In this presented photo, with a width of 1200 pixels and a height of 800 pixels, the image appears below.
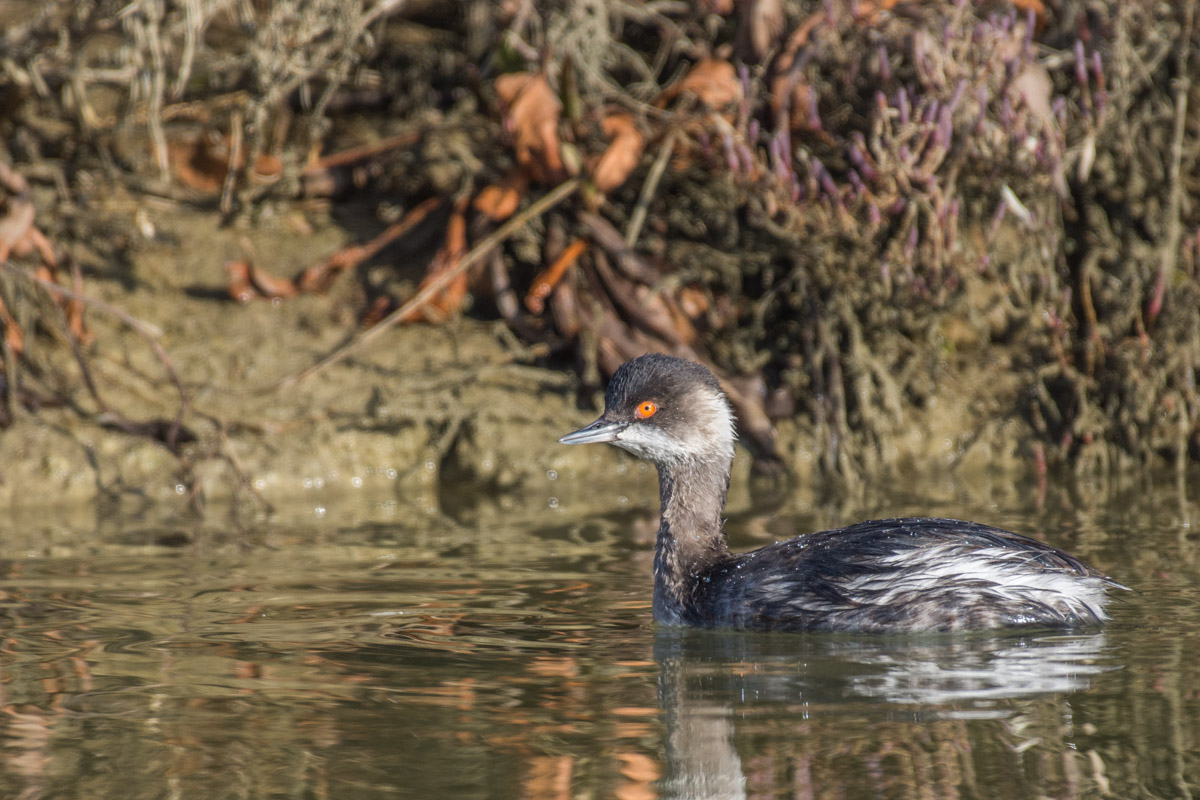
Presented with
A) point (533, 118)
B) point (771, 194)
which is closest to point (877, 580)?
point (771, 194)

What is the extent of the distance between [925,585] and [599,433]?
1.34 meters

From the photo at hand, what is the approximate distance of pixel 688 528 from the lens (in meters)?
5.53

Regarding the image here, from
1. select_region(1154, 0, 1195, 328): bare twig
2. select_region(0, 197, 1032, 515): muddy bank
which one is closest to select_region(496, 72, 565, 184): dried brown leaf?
select_region(0, 197, 1032, 515): muddy bank

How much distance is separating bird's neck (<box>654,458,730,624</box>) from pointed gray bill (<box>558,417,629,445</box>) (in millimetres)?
243

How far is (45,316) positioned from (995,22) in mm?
5144

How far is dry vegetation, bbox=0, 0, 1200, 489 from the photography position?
7855 millimetres

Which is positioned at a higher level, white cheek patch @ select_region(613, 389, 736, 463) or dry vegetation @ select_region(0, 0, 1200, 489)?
dry vegetation @ select_region(0, 0, 1200, 489)

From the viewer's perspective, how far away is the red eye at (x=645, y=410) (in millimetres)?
5594

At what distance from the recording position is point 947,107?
7.47 meters

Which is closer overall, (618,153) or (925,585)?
(925,585)

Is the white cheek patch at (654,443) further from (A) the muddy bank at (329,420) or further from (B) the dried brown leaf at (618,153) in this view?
(B) the dried brown leaf at (618,153)

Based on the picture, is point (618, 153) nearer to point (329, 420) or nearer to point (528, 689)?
point (329, 420)

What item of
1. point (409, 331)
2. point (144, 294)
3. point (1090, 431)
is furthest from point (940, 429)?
point (144, 294)

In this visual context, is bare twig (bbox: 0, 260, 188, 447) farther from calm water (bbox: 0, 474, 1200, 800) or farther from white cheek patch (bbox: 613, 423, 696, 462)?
white cheek patch (bbox: 613, 423, 696, 462)
